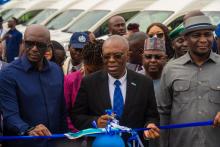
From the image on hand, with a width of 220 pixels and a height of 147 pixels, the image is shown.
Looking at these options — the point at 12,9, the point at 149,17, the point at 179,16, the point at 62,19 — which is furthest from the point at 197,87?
the point at 12,9

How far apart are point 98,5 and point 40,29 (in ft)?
42.7

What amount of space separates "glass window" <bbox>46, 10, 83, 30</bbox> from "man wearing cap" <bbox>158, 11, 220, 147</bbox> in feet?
43.6

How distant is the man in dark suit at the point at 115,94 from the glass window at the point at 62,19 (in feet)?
43.6

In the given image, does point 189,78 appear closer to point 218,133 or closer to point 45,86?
point 218,133

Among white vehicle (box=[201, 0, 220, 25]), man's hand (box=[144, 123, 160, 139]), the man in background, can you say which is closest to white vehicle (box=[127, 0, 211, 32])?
white vehicle (box=[201, 0, 220, 25])

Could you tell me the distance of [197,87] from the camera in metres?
4.50

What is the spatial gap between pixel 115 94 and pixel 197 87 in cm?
64

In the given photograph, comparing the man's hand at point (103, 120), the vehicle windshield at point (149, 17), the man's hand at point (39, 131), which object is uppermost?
the vehicle windshield at point (149, 17)

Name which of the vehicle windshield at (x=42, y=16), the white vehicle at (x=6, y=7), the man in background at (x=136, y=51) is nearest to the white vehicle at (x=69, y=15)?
the vehicle windshield at (x=42, y=16)

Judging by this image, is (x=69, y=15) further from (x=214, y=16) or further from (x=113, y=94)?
(x=113, y=94)

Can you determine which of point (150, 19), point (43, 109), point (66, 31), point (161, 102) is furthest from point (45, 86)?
point (66, 31)

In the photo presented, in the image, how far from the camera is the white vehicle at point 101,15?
15.1 meters

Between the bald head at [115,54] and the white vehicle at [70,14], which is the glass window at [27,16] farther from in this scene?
the bald head at [115,54]

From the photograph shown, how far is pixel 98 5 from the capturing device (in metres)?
17.4
